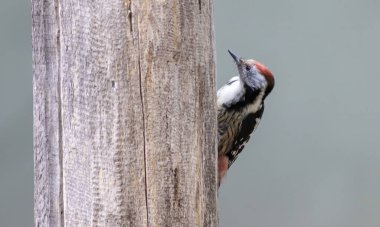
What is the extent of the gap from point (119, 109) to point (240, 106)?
6.80 feet

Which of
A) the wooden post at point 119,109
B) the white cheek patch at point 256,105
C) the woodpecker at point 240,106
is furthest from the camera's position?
the white cheek patch at point 256,105

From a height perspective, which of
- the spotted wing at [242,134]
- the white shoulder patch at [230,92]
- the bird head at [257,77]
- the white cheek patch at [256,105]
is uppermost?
the bird head at [257,77]

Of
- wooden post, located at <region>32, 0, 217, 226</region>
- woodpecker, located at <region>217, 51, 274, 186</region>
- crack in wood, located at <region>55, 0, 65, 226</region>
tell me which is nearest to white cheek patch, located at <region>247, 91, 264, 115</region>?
woodpecker, located at <region>217, 51, 274, 186</region>

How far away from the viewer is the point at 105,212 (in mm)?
2297

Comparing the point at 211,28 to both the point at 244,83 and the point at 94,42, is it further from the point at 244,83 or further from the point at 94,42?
the point at 244,83

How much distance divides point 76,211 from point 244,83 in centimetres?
212

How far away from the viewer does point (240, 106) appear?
4.29 metres

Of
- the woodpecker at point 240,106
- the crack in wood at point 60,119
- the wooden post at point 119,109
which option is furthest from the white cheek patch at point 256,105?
the crack in wood at point 60,119

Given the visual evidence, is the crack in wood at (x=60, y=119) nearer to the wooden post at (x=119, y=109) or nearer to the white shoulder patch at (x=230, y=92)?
the wooden post at (x=119, y=109)

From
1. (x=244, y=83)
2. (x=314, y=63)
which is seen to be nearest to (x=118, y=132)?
(x=244, y=83)

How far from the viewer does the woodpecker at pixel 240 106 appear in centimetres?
422

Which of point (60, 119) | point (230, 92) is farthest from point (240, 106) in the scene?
point (60, 119)

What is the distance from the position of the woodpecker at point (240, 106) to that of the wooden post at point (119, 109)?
1.82 meters

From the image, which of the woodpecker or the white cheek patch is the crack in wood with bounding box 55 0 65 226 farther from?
the white cheek patch
